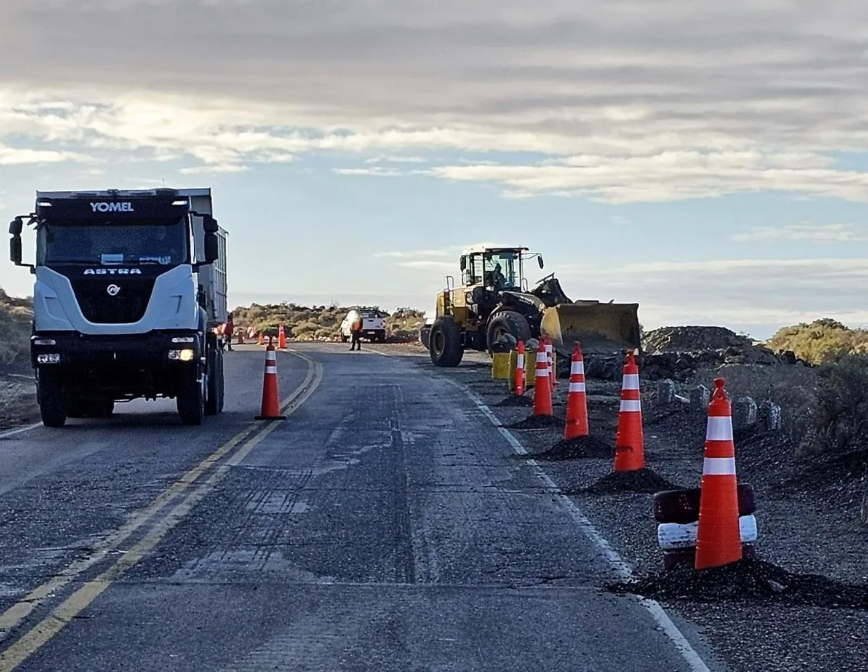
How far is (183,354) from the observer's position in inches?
690

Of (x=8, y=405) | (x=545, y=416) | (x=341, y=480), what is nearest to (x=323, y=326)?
(x=8, y=405)

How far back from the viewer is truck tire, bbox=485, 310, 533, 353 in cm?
3200

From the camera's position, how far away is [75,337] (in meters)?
17.4

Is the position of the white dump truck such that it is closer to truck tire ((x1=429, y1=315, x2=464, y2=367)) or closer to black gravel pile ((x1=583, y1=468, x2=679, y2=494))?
black gravel pile ((x1=583, y1=468, x2=679, y2=494))

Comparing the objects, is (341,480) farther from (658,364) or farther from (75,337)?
(658,364)

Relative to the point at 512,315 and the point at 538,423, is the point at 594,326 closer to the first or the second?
the point at 512,315

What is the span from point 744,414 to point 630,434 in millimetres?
3956

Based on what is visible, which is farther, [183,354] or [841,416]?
[183,354]

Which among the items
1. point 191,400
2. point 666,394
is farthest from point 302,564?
point 666,394

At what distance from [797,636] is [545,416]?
1190 centimetres

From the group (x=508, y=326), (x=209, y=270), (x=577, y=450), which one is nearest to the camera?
(x=577, y=450)

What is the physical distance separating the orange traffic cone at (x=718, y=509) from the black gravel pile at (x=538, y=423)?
392 inches

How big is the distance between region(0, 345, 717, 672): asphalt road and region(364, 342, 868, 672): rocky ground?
280mm

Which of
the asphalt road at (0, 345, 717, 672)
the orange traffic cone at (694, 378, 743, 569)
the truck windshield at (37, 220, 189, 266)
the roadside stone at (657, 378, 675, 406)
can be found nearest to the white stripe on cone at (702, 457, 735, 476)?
the orange traffic cone at (694, 378, 743, 569)
